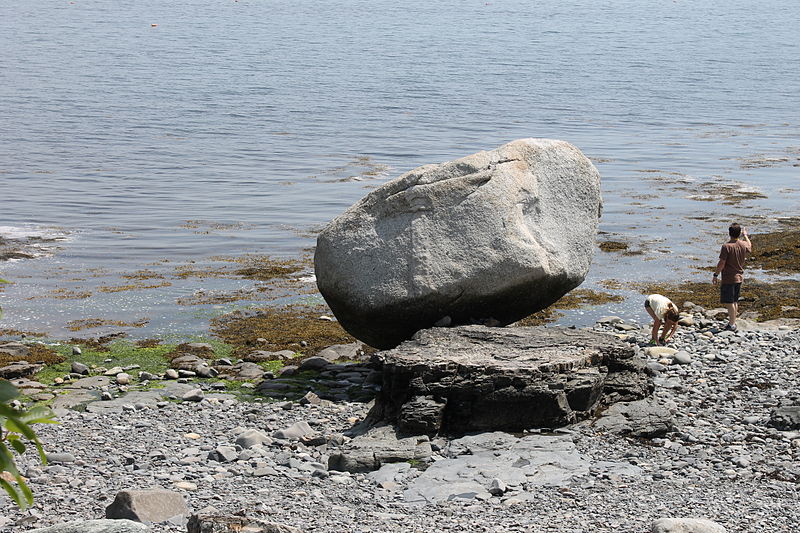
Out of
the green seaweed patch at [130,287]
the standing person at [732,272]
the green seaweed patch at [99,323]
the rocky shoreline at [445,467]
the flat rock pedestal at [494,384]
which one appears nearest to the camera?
the rocky shoreline at [445,467]

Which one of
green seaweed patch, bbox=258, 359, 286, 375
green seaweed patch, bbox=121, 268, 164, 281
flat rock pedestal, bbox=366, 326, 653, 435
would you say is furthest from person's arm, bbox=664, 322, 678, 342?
green seaweed patch, bbox=121, 268, 164, 281

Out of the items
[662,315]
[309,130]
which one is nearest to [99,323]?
[662,315]

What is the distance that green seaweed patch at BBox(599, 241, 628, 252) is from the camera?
25.6 m

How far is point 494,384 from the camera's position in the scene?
40.1 ft

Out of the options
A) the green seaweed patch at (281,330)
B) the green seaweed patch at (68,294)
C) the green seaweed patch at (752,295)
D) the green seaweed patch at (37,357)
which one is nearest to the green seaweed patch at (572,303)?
the green seaweed patch at (752,295)

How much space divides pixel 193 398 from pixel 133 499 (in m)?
5.06

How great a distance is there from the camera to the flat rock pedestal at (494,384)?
12203 mm

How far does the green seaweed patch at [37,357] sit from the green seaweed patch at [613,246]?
1411cm

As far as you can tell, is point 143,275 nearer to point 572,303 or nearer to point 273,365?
point 273,365

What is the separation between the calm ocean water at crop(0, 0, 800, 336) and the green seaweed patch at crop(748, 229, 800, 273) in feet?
4.30

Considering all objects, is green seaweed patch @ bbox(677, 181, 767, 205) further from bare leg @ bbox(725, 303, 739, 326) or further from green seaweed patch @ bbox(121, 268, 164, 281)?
green seaweed patch @ bbox(121, 268, 164, 281)

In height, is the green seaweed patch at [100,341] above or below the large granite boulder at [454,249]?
below

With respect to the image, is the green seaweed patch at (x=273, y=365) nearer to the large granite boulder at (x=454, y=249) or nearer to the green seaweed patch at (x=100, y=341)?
the large granite boulder at (x=454, y=249)

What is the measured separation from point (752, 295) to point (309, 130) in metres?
32.2
